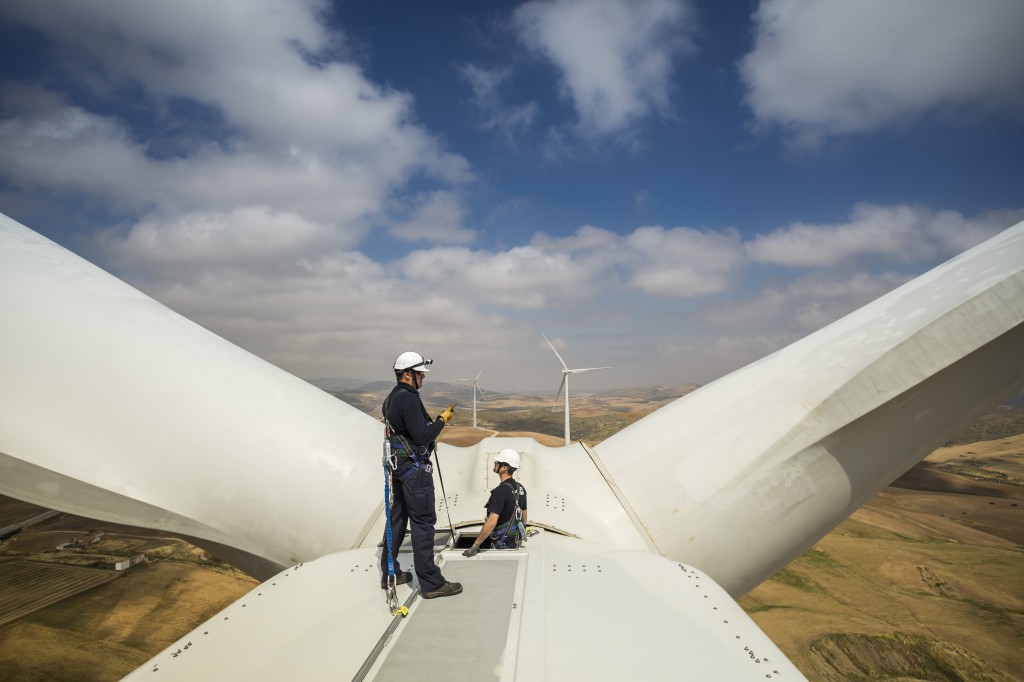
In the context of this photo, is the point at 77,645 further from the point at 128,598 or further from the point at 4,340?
the point at 4,340

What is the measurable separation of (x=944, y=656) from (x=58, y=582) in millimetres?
29350

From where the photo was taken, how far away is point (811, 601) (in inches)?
644

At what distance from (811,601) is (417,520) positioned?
18747 millimetres

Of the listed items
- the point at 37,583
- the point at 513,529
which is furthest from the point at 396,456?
the point at 37,583

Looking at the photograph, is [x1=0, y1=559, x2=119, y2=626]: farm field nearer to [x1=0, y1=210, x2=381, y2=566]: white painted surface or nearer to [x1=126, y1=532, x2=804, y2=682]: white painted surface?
[x1=0, y1=210, x2=381, y2=566]: white painted surface

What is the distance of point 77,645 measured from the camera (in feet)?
43.3

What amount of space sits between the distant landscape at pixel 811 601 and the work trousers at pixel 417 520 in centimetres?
1129

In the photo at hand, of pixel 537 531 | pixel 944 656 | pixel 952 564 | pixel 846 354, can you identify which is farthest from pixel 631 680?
pixel 952 564

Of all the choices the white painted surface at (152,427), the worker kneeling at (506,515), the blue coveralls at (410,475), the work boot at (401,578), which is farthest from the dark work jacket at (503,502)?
the white painted surface at (152,427)

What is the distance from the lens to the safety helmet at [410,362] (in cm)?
471

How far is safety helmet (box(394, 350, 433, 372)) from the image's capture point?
4707 millimetres

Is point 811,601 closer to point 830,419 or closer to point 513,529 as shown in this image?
point 830,419

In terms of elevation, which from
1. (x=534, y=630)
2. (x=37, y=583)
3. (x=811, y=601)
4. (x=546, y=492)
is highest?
(x=546, y=492)

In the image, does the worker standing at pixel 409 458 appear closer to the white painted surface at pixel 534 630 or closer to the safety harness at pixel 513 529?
the white painted surface at pixel 534 630
